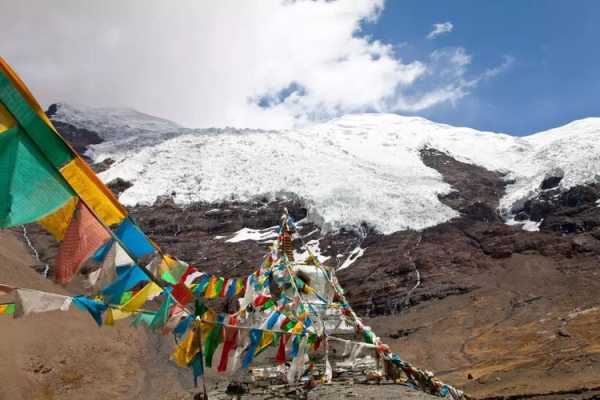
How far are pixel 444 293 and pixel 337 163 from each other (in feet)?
125

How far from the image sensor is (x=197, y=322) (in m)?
7.32

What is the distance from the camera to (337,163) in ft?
254

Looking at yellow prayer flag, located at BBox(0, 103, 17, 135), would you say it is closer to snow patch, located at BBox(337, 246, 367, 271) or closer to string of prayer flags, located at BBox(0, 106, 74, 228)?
string of prayer flags, located at BBox(0, 106, 74, 228)

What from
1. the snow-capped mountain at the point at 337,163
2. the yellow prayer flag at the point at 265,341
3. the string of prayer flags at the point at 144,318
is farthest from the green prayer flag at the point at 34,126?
the snow-capped mountain at the point at 337,163

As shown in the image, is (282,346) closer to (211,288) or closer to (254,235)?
(211,288)

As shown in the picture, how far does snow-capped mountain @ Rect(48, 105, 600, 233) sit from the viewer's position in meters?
62.2

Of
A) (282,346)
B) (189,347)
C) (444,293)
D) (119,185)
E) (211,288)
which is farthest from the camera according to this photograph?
(119,185)

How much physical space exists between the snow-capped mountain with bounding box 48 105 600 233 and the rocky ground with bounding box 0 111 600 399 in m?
2.82

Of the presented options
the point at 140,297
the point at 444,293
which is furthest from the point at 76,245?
the point at 444,293

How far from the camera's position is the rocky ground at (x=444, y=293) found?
78.2 feet

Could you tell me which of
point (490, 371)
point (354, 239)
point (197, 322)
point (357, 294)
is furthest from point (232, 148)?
point (197, 322)

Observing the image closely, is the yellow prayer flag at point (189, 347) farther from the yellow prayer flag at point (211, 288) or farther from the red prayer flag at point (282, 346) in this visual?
the yellow prayer flag at point (211, 288)

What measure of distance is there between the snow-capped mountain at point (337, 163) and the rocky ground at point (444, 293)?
282 cm

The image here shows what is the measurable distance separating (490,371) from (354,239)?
31.3 metres
